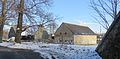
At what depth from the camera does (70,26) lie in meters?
93.7

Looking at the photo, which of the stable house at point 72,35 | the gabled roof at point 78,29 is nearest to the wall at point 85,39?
the stable house at point 72,35

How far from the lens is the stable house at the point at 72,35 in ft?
293

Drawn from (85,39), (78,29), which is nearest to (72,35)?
(85,39)

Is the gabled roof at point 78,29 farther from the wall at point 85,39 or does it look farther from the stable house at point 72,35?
the wall at point 85,39

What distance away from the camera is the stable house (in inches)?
3521

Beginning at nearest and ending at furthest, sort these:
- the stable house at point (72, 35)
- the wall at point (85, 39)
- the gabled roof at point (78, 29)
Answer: the wall at point (85, 39) < the stable house at point (72, 35) < the gabled roof at point (78, 29)

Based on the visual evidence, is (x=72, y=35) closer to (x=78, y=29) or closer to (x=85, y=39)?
(x=85, y=39)

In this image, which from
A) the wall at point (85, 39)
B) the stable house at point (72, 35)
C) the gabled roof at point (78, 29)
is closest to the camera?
the wall at point (85, 39)

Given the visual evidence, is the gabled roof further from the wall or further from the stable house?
the wall

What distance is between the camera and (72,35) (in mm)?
89312

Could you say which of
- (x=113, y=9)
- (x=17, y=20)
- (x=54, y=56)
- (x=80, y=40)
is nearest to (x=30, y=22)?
(x=17, y=20)

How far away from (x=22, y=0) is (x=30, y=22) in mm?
2665

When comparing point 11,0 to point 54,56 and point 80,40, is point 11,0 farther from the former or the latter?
point 80,40

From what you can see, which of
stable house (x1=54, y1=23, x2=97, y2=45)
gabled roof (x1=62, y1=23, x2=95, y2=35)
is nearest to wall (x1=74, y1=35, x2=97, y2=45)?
stable house (x1=54, y1=23, x2=97, y2=45)
